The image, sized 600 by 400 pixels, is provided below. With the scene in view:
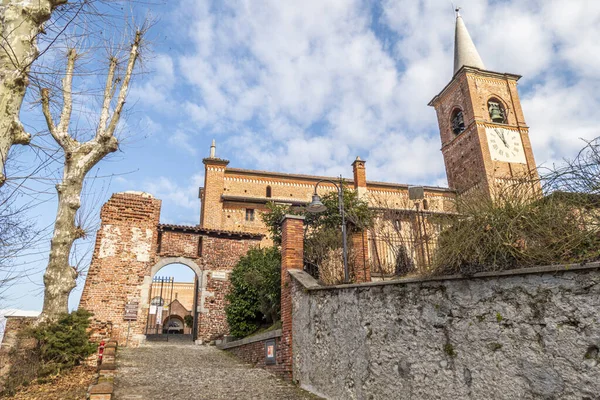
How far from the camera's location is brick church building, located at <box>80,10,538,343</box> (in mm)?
11727

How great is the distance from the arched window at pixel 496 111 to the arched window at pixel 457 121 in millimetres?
1903

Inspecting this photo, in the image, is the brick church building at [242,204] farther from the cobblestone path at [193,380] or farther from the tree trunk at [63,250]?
the tree trunk at [63,250]

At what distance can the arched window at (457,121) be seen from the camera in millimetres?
27594

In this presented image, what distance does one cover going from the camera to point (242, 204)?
936 inches

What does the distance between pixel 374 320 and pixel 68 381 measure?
220 inches

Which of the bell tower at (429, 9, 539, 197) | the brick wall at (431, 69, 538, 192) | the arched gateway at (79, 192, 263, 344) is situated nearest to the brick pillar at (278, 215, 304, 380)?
the arched gateway at (79, 192, 263, 344)

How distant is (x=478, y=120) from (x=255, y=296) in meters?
21.7

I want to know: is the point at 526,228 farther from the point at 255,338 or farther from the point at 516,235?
the point at 255,338

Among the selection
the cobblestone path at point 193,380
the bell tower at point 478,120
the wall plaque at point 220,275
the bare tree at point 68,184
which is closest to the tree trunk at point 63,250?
the bare tree at point 68,184

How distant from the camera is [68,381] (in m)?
6.60

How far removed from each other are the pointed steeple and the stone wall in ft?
89.6

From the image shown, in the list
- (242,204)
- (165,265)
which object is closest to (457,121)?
(242,204)

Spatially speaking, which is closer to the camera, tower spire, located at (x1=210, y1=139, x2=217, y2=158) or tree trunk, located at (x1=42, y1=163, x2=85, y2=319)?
tree trunk, located at (x1=42, y1=163, x2=85, y2=319)

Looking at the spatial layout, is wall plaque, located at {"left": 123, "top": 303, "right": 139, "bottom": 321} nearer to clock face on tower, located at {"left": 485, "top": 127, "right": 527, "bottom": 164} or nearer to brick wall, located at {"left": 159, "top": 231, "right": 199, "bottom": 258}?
brick wall, located at {"left": 159, "top": 231, "right": 199, "bottom": 258}
